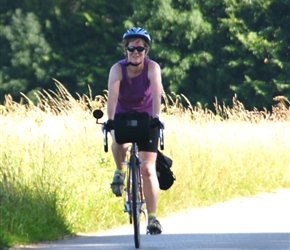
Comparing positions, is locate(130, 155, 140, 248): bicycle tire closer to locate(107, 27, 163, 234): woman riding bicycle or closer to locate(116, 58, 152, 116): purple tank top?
locate(107, 27, 163, 234): woman riding bicycle

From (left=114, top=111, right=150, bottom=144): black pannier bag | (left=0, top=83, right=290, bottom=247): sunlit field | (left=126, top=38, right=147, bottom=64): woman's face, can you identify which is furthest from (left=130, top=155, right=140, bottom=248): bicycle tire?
(left=0, top=83, right=290, bottom=247): sunlit field

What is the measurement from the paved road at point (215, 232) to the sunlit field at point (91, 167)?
1.11ft

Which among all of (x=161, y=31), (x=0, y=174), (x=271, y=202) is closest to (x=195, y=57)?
(x=161, y=31)

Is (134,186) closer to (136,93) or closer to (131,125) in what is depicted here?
(131,125)

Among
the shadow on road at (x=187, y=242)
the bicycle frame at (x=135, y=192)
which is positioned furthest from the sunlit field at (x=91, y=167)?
the bicycle frame at (x=135, y=192)

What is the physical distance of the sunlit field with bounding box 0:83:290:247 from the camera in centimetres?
1173

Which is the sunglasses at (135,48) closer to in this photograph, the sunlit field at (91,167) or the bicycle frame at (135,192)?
the bicycle frame at (135,192)

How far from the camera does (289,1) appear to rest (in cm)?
5184

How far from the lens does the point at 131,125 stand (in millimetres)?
9719

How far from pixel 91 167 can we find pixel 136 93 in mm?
3900

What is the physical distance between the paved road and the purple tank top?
1.22 metres

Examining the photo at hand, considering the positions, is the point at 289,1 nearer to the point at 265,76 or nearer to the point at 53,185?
the point at 265,76

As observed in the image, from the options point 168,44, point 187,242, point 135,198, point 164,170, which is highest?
point 168,44

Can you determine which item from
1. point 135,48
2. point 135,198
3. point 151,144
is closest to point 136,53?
point 135,48
